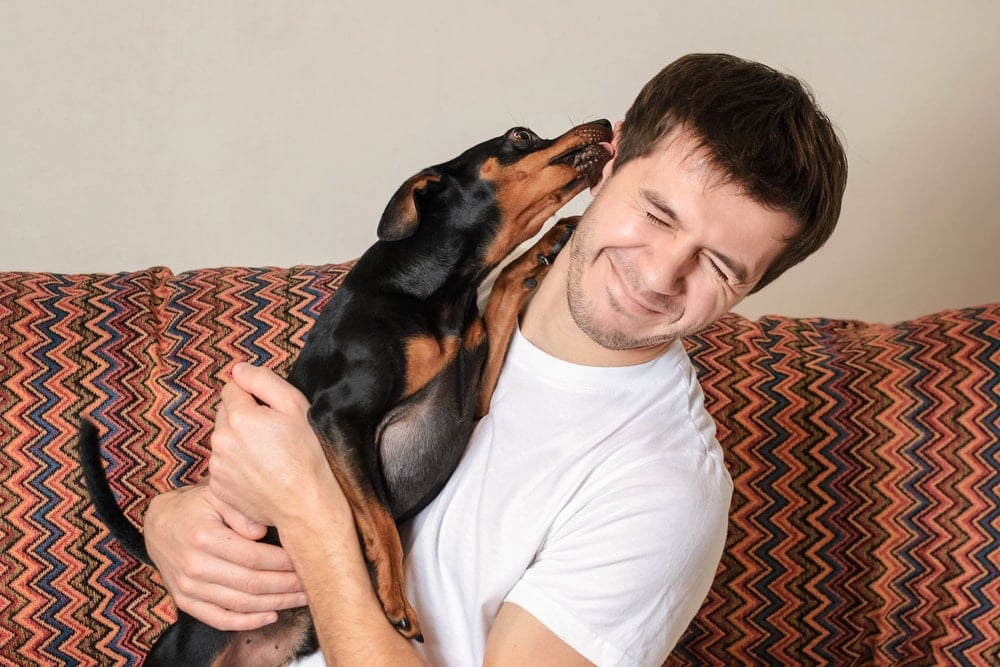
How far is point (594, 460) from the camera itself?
5.12 ft

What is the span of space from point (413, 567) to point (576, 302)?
0.51 m

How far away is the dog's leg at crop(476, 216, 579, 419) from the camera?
1730 mm

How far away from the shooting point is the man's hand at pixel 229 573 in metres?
1.63

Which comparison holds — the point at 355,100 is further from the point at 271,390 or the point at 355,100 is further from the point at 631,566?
the point at 631,566

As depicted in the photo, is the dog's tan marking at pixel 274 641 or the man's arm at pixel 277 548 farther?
the dog's tan marking at pixel 274 641

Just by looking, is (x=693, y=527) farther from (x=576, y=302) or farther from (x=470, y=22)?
(x=470, y=22)

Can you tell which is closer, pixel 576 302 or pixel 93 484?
pixel 576 302

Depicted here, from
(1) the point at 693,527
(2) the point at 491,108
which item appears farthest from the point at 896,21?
(1) the point at 693,527

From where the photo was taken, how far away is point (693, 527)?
1.46 m

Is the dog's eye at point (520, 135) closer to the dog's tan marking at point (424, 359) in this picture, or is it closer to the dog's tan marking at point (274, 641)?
the dog's tan marking at point (424, 359)

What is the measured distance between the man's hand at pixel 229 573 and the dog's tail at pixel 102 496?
0.30 metres

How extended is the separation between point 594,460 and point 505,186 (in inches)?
19.5

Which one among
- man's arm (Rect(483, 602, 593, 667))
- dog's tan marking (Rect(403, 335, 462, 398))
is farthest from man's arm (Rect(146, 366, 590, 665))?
dog's tan marking (Rect(403, 335, 462, 398))

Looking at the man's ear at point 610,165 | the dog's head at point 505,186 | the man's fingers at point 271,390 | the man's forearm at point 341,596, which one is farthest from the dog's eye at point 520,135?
the man's forearm at point 341,596
